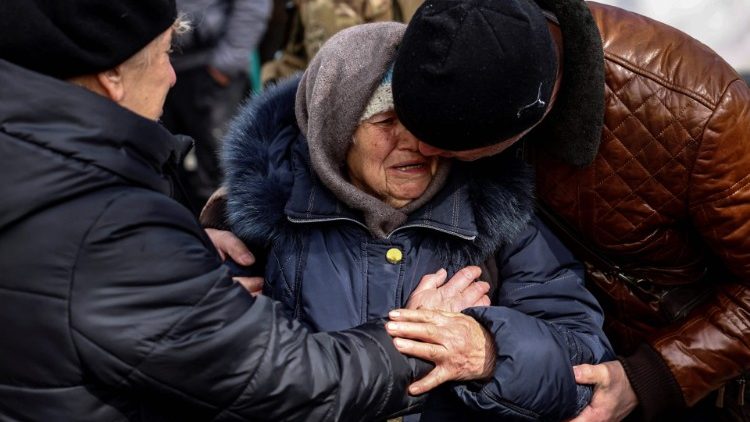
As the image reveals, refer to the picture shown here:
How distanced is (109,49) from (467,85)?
28.6 inches

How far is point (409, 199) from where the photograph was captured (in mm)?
2227

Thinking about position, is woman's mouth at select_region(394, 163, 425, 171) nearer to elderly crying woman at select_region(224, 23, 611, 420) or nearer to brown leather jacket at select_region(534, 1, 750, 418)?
elderly crying woman at select_region(224, 23, 611, 420)

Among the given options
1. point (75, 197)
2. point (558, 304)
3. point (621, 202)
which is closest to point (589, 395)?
point (558, 304)

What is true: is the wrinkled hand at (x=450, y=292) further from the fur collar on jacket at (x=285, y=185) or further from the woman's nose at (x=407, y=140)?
the woman's nose at (x=407, y=140)

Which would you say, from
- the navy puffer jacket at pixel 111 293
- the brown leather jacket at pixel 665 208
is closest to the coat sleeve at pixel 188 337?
the navy puffer jacket at pixel 111 293

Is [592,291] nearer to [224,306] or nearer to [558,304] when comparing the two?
[558,304]

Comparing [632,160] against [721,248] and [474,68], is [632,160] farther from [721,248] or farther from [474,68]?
[474,68]

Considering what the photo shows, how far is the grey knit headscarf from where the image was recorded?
6.90ft

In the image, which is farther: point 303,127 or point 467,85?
point 303,127

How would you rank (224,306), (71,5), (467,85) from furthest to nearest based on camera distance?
(467,85), (224,306), (71,5)

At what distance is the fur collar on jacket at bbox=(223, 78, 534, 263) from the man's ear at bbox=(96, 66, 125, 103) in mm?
620

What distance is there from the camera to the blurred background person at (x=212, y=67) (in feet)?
15.9

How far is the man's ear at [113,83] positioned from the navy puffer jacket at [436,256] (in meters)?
0.62

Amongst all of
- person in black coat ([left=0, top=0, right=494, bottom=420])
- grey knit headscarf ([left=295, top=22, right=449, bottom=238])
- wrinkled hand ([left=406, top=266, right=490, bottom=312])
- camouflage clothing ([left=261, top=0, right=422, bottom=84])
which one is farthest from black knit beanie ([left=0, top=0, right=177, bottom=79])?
camouflage clothing ([left=261, top=0, right=422, bottom=84])
